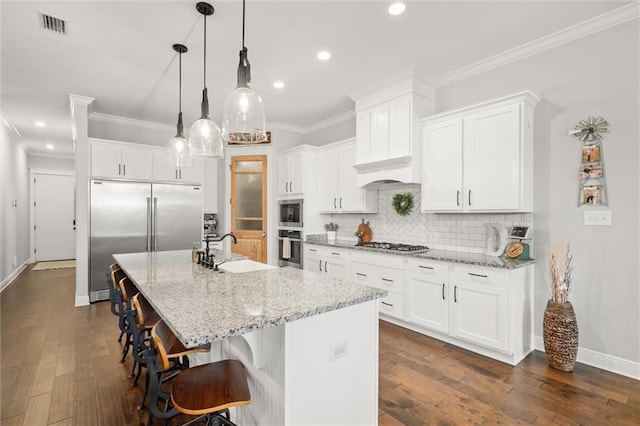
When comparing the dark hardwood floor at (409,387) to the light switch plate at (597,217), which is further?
the light switch plate at (597,217)

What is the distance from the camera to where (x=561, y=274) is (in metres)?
2.88

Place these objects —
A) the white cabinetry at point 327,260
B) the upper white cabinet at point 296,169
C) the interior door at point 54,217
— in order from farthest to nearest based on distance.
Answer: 1. the interior door at point 54,217
2. the upper white cabinet at point 296,169
3. the white cabinetry at point 327,260

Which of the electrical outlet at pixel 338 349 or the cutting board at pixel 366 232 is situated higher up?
the cutting board at pixel 366 232

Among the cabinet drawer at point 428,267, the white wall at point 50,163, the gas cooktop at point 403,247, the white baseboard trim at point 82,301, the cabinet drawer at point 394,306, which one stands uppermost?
the white wall at point 50,163

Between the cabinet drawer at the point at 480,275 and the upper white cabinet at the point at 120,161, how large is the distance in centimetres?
470

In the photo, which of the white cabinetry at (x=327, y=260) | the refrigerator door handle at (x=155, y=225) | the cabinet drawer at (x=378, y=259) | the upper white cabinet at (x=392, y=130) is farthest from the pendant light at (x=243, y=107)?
the refrigerator door handle at (x=155, y=225)

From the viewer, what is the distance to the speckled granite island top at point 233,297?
123 centimetres

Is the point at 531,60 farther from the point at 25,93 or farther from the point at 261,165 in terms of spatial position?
the point at 25,93

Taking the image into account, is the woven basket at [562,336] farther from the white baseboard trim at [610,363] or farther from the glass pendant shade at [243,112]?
the glass pendant shade at [243,112]

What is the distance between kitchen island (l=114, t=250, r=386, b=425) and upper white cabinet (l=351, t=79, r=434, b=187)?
7.31 feet

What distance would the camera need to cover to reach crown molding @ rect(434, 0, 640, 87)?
2.59 meters

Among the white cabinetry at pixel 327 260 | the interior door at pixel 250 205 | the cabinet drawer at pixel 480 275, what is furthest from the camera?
the interior door at pixel 250 205

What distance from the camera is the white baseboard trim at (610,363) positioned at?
2555mm

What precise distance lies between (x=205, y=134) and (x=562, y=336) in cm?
325
